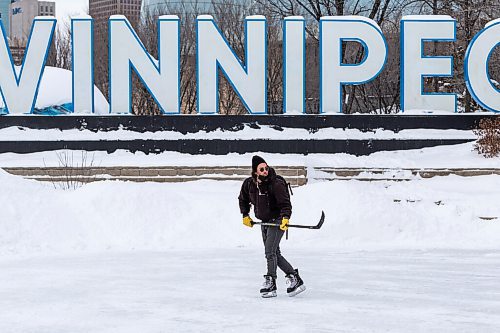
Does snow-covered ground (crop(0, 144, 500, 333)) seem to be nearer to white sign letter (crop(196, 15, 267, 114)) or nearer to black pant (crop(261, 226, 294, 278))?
black pant (crop(261, 226, 294, 278))

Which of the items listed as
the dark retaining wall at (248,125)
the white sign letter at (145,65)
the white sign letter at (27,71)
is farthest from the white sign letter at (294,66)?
the white sign letter at (27,71)

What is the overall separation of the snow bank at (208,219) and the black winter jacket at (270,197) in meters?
5.48

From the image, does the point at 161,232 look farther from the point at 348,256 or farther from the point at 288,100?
the point at 288,100

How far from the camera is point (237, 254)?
15.2 metres

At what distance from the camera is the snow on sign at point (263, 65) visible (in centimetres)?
2280

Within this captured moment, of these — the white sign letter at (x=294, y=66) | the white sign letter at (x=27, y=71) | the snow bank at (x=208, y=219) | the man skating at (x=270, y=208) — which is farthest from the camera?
the white sign letter at (x=27, y=71)

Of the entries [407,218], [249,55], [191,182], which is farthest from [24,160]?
[407,218]

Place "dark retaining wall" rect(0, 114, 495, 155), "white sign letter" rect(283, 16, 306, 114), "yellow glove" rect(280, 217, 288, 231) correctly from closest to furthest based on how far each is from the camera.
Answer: "yellow glove" rect(280, 217, 288, 231), "dark retaining wall" rect(0, 114, 495, 155), "white sign letter" rect(283, 16, 306, 114)

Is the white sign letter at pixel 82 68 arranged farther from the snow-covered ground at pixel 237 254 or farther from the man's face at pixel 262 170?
the man's face at pixel 262 170

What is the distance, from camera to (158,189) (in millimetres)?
18469

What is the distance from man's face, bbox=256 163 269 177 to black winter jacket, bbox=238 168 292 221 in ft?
0.26

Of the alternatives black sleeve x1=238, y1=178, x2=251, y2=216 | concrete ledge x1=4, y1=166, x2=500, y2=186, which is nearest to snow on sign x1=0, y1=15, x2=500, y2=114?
concrete ledge x1=4, y1=166, x2=500, y2=186

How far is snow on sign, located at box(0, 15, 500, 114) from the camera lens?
898 inches

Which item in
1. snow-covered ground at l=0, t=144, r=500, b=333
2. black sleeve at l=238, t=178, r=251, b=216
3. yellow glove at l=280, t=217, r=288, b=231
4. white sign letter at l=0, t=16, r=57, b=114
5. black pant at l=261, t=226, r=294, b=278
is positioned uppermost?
white sign letter at l=0, t=16, r=57, b=114
